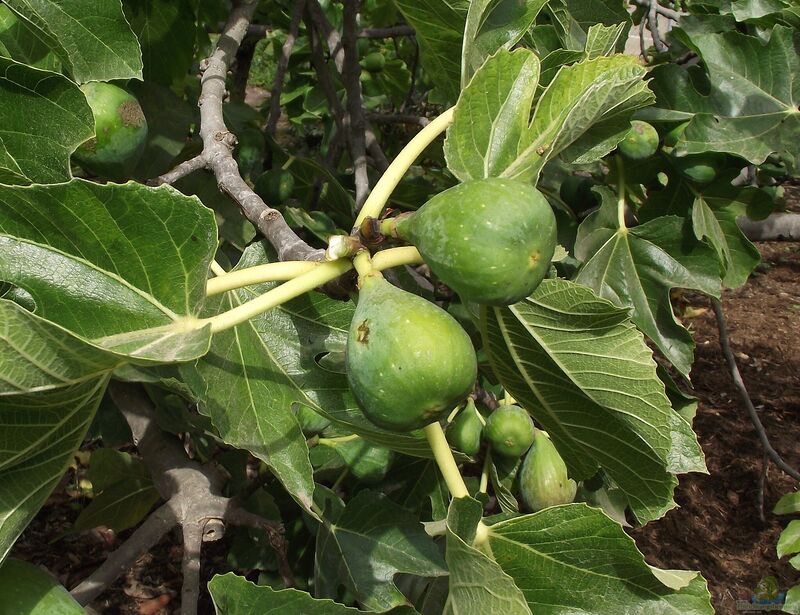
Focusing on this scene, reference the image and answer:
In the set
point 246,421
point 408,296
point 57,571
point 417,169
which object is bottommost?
point 57,571

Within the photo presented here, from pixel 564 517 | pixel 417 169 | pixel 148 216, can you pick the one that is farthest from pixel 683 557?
pixel 148 216

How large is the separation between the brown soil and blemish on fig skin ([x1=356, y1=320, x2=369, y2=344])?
2832mm

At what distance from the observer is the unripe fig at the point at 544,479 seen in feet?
5.17

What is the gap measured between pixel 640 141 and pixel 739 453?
2.84m

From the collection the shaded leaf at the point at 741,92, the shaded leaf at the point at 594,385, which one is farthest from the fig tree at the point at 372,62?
the shaded leaf at the point at 594,385

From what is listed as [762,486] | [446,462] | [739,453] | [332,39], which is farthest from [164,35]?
[739,453]

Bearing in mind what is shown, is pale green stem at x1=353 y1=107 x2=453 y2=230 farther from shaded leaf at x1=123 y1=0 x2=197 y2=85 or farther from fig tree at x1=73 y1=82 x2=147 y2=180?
shaded leaf at x1=123 y1=0 x2=197 y2=85

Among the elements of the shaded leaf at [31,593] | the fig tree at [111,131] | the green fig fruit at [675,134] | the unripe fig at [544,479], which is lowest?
the unripe fig at [544,479]

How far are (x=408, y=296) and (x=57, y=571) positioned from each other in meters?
2.77

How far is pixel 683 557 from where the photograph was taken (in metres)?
3.27

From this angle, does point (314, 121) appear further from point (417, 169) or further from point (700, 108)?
point (700, 108)

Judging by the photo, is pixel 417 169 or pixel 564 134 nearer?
pixel 564 134

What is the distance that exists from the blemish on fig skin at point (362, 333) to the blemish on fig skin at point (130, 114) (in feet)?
2.18

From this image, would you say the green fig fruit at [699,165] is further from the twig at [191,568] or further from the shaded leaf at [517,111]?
the twig at [191,568]
